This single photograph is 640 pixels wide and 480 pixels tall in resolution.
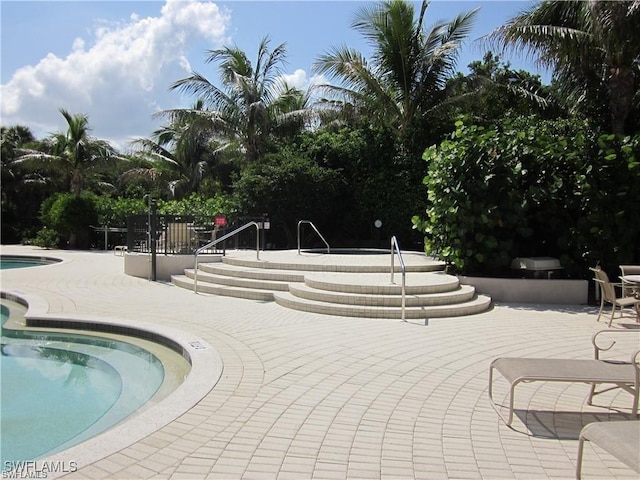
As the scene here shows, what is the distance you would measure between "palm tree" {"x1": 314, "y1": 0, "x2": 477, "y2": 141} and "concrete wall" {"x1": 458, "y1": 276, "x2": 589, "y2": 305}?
9.74m

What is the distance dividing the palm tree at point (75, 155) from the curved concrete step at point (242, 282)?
18.0m

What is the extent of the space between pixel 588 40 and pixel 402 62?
7.04 meters

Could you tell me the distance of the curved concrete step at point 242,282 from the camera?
1055cm

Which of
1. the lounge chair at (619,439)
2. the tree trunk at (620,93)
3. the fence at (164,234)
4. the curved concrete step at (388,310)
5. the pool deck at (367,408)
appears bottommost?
the pool deck at (367,408)

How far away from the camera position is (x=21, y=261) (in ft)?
69.6

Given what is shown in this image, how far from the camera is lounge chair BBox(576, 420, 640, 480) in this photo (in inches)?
99.7

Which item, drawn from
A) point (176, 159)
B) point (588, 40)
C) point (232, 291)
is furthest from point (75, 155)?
point (588, 40)

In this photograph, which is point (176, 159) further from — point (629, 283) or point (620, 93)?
point (629, 283)

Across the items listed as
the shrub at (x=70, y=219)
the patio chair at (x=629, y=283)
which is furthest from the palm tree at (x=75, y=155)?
the patio chair at (x=629, y=283)

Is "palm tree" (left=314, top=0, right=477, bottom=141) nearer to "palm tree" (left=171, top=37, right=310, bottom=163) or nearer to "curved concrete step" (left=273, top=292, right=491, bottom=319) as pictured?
"palm tree" (left=171, top=37, right=310, bottom=163)

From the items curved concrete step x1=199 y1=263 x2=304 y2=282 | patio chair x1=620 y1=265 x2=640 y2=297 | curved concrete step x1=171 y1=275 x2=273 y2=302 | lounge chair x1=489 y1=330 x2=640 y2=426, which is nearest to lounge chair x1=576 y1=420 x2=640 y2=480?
lounge chair x1=489 y1=330 x2=640 y2=426

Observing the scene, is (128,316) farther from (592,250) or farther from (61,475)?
(592,250)

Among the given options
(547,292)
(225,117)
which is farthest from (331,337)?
(225,117)

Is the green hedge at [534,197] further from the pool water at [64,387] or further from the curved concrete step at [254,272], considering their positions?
the pool water at [64,387]
